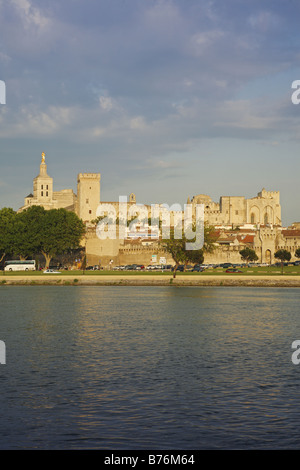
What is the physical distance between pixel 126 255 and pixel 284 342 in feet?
299

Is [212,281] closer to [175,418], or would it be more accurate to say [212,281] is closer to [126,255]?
[126,255]

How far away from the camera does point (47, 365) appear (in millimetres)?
22484

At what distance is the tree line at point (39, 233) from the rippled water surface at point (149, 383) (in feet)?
246

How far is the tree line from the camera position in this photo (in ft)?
372

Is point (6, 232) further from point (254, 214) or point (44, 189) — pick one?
point (254, 214)

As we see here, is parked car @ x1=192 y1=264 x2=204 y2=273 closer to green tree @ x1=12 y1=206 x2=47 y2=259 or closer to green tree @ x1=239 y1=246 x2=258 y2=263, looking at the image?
green tree @ x1=239 y1=246 x2=258 y2=263

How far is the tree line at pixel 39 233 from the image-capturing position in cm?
11338

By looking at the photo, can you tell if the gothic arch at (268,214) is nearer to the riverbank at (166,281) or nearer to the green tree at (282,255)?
the green tree at (282,255)

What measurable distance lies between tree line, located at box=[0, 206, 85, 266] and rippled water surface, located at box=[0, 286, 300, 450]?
74.9 metres

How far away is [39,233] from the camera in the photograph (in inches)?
4567

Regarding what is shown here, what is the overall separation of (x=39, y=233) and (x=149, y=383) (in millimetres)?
98832

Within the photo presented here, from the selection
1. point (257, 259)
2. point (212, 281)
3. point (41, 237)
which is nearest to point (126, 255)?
point (41, 237)

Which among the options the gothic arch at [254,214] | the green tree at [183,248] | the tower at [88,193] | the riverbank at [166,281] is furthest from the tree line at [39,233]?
the gothic arch at [254,214]
